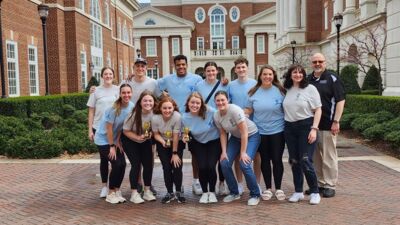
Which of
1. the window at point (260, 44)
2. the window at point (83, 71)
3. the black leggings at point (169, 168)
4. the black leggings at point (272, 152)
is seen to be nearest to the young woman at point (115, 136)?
the black leggings at point (169, 168)

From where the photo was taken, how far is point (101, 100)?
22.3 feet

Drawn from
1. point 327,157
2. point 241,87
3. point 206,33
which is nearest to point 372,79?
point 327,157

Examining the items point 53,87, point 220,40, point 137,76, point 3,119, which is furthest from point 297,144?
Answer: point 220,40

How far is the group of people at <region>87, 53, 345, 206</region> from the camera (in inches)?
245

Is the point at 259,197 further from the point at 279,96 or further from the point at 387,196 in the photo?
the point at 387,196

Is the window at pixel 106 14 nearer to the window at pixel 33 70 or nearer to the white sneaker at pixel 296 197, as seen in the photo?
the window at pixel 33 70

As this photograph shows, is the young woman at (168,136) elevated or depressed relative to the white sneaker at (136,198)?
elevated

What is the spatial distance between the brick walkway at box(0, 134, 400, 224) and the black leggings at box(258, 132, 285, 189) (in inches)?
15.5

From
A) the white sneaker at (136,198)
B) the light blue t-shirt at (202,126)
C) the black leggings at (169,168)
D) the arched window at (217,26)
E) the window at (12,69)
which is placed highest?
the arched window at (217,26)

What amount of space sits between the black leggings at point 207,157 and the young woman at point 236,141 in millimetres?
123

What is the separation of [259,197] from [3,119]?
8778mm

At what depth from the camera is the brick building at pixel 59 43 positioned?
2064cm

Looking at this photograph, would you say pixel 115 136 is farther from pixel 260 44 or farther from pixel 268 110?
pixel 260 44

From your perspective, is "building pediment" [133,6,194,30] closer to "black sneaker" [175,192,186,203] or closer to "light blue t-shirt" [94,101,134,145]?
"light blue t-shirt" [94,101,134,145]
